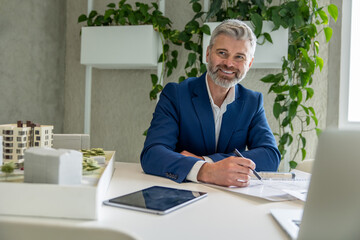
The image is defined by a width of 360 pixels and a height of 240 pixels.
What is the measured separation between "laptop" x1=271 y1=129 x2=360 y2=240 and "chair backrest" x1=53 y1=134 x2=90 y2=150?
1.25 m

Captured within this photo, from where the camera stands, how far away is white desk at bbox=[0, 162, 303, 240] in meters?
0.72

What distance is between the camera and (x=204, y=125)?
5.65 ft

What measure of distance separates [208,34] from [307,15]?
70 cm

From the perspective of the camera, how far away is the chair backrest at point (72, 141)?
1.59 m

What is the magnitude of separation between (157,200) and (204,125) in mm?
830

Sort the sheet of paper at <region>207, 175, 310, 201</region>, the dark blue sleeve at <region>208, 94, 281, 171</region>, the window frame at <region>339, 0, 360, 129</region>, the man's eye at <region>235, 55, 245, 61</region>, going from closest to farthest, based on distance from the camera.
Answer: the sheet of paper at <region>207, 175, 310, 201</region> < the dark blue sleeve at <region>208, 94, 281, 171</region> < the man's eye at <region>235, 55, 245, 61</region> < the window frame at <region>339, 0, 360, 129</region>

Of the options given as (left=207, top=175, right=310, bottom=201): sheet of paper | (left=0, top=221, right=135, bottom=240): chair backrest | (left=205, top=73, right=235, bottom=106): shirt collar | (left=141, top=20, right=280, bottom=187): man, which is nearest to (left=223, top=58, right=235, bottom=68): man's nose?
(left=141, top=20, right=280, bottom=187): man

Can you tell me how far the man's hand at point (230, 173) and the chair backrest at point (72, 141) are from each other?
66cm

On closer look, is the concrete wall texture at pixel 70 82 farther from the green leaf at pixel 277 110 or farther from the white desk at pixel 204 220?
the white desk at pixel 204 220

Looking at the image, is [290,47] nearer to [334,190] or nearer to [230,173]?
[230,173]

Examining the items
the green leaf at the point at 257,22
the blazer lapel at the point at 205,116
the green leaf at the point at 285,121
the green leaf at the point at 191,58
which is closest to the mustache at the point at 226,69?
the blazer lapel at the point at 205,116

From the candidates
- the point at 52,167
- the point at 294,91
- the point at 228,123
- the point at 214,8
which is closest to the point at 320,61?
the point at 294,91

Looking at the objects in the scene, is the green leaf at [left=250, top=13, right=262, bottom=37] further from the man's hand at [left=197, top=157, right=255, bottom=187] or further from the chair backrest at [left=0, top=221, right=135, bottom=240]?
the chair backrest at [left=0, top=221, right=135, bottom=240]

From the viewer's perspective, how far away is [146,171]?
140 centimetres
